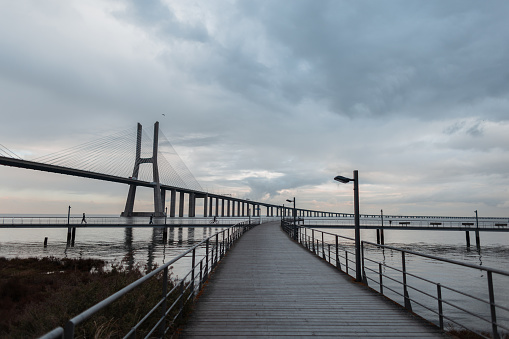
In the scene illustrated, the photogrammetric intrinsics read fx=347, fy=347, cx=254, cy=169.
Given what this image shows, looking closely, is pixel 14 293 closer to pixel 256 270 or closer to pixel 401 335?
pixel 256 270

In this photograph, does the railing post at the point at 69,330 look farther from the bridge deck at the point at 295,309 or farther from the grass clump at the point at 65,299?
the bridge deck at the point at 295,309

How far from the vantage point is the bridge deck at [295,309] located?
15.8ft

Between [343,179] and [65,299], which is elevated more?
[343,179]

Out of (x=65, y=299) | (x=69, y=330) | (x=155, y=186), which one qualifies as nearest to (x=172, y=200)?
(x=155, y=186)

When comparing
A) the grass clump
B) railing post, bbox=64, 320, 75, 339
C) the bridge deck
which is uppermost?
railing post, bbox=64, 320, 75, 339

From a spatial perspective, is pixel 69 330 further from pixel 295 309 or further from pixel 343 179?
pixel 343 179

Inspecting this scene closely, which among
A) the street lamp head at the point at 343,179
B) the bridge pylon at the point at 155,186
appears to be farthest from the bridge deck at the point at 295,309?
the bridge pylon at the point at 155,186

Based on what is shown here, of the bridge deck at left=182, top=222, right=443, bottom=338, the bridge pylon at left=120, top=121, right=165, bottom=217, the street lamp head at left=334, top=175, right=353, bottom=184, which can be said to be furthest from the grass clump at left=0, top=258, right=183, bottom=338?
the bridge pylon at left=120, top=121, right=165, bottom=217

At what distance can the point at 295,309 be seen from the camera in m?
5.89

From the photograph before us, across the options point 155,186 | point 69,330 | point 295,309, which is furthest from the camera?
point 155,186

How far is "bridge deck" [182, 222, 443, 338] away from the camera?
4.82m

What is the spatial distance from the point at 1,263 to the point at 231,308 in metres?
23.7

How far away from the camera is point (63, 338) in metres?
1.94

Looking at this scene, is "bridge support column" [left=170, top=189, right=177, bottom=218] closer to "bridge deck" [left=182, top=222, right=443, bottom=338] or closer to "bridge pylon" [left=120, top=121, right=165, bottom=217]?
"bridge pylon" [left=120, top=121, right=165, bottom=217]
